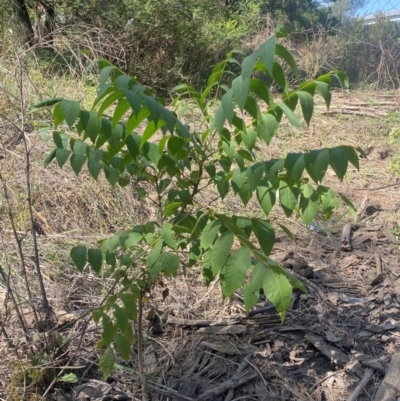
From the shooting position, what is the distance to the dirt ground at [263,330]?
85.0 inches

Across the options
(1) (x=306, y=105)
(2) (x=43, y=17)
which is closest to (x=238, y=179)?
(1) (x=306, y=105)

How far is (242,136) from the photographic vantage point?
1.61 metres

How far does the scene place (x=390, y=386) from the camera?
2062 millimetres

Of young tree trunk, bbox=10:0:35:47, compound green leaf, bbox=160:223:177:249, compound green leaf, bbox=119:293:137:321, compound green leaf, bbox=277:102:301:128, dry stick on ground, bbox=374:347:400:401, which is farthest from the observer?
young tree trunk, bbox=10:0:35:47

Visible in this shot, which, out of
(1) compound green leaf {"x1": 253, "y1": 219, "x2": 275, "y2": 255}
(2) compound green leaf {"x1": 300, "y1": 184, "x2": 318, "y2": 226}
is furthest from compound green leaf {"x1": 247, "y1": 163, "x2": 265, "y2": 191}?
(2) compound green leaf {"x1": 300, "y1": 184, "x2": 318, "y2": 226}

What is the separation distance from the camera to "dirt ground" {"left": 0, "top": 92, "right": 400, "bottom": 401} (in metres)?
2.16

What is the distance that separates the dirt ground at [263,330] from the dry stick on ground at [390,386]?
0.07 metres

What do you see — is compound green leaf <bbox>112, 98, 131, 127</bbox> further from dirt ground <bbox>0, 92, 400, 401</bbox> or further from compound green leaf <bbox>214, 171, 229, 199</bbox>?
dirt ground <bbox>0, 92, 400, 401</bbox>

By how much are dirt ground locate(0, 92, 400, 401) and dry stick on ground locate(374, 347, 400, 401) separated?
0.23 ft

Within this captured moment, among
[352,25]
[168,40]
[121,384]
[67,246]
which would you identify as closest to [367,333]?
[121,384]

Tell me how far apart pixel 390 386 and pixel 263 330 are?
0.64 metres

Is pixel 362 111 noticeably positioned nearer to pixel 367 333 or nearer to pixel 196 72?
pixel 196 72

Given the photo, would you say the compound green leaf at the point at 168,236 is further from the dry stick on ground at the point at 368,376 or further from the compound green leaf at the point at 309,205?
the dry stick on ground at the point at 368,376

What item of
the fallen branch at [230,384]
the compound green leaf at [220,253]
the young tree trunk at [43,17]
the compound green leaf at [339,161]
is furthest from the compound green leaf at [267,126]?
the young tree trunk at [43,17]
